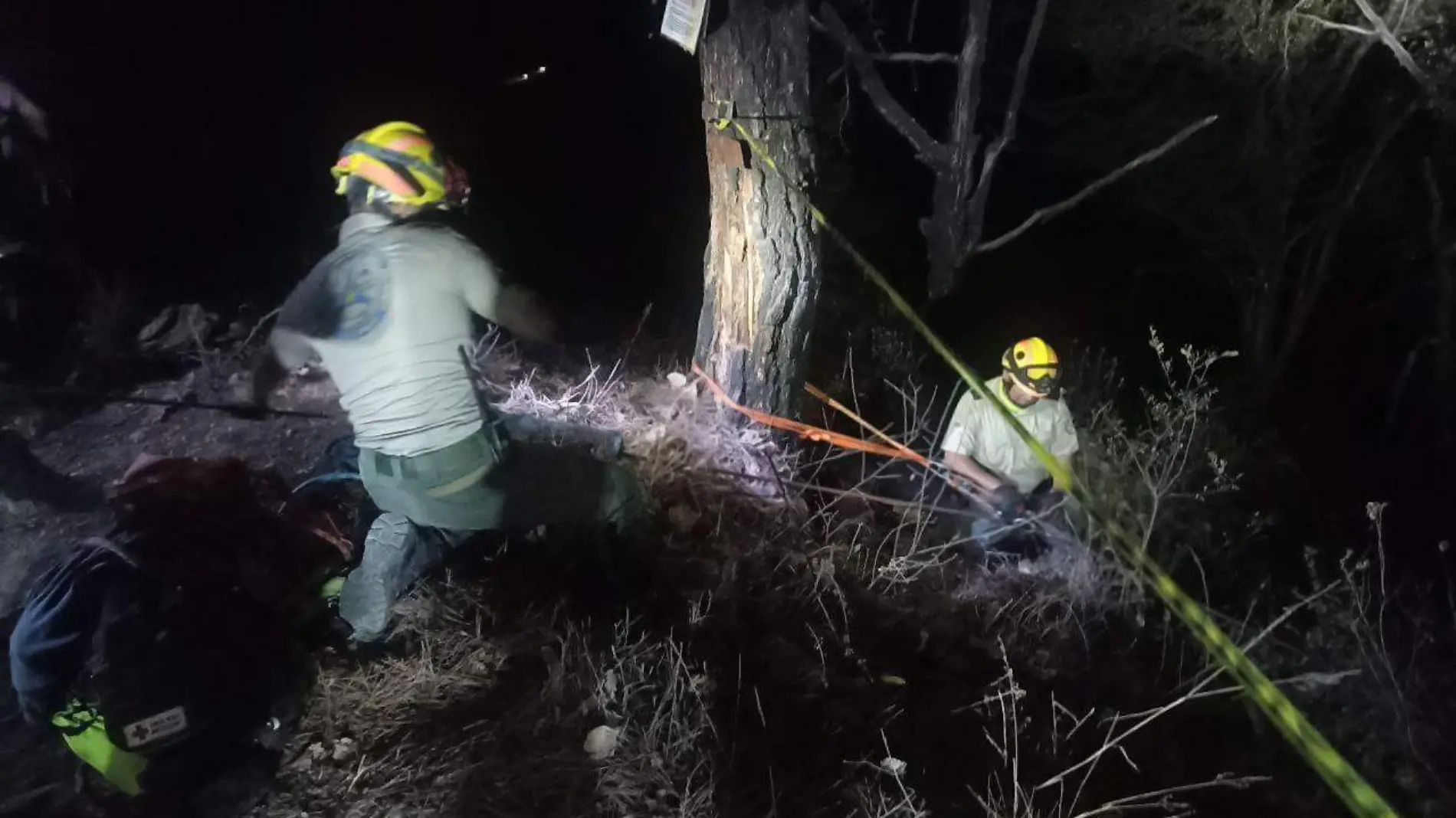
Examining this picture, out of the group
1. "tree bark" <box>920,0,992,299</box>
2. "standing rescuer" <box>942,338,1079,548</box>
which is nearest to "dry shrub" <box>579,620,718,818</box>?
"standing rescuer" <box>942,338,1079,548</box>

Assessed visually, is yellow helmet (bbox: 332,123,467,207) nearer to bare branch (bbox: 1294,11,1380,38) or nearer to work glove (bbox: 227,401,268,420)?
work glove (bbox: 227,401,268,420)

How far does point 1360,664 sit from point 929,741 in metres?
2.17

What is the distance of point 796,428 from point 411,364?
1.87 m

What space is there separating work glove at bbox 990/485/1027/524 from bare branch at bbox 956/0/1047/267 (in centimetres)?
298

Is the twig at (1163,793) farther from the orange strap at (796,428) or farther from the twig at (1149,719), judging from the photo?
the orange strap at (796,428)

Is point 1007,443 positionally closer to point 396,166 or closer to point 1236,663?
point 1236,663

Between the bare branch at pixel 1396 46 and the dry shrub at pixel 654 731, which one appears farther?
the bare branch at pixel 1396 46

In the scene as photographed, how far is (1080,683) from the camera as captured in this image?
353cm

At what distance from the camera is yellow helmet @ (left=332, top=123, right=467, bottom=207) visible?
9.52 ft

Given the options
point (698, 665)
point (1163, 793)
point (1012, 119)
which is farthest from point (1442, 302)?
point (698, 665)

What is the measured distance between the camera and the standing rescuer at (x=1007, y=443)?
4254 millimetres

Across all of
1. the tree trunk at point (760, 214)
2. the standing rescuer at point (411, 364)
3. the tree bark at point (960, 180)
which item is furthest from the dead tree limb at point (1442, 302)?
the standing rescuer at point (411, 364)

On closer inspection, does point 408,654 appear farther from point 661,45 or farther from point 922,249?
point 661,45

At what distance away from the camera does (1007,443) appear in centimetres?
431
